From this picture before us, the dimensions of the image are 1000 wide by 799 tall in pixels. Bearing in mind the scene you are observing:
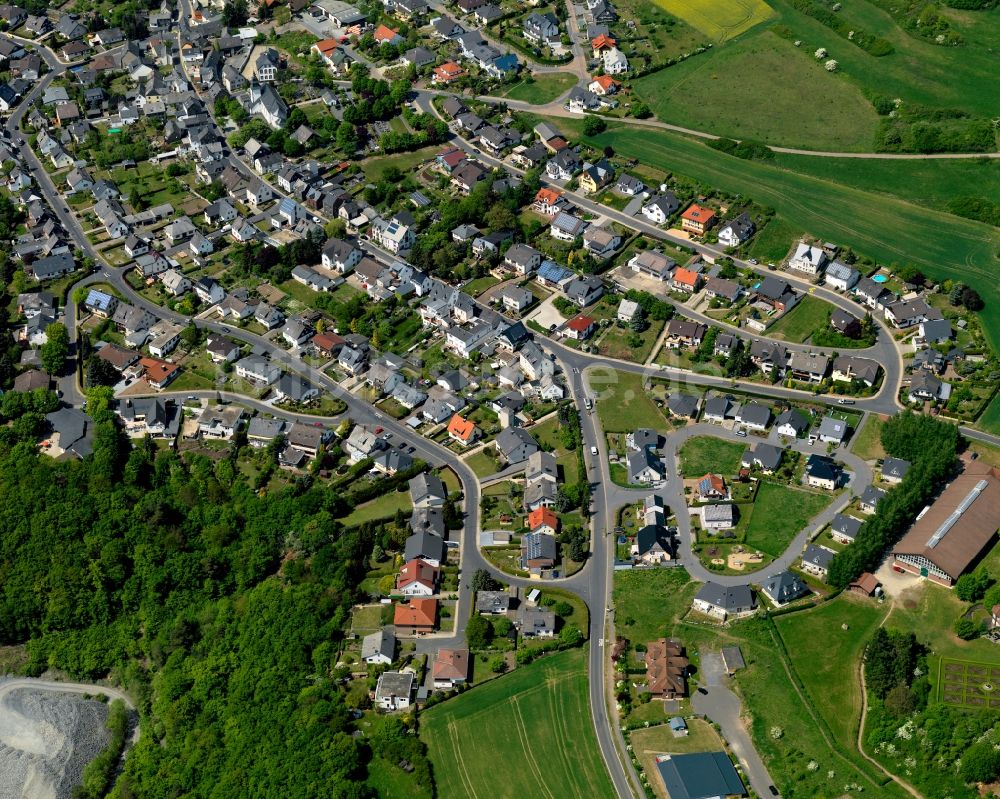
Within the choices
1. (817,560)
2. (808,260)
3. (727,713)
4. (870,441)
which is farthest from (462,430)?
(808,260)

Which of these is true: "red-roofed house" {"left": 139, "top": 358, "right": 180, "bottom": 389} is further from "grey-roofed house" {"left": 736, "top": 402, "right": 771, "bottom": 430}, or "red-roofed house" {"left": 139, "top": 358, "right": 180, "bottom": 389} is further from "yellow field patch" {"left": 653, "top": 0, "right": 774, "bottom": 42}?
"yellow field patch" {"left": 653, "top": 0, "right": 774, "bottom": 42}

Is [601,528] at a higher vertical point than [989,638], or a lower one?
lower

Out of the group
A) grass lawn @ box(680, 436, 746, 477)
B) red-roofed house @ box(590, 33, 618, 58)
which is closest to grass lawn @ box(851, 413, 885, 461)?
grass lawn @ box(680, 436, 746, 477)

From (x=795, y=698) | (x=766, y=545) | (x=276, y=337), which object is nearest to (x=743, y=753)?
(x=795, y=698)

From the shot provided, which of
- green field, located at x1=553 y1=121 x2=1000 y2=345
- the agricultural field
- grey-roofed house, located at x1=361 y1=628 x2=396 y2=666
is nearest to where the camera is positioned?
the agricultural field

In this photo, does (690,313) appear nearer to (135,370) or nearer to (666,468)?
(666,468)

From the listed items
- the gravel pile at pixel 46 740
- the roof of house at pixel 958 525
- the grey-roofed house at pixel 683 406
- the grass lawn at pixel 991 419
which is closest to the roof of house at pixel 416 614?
the gravel pile at pixel 46 740
